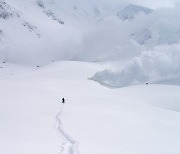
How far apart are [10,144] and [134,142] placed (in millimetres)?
8705

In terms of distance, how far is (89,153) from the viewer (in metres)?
18.8

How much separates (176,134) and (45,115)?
1185cm

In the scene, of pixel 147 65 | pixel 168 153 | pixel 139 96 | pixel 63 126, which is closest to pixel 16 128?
pixel 63 126

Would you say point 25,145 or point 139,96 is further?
point 139,96

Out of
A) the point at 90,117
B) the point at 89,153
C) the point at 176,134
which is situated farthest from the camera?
the point at 90,117

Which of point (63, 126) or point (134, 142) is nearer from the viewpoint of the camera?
point (134, 142)

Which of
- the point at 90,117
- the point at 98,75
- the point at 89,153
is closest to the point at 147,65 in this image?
the point at 98,75

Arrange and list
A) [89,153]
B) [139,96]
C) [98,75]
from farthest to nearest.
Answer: [98,75] → [139,96] → [89,153]

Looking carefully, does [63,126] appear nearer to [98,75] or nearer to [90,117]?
[90,117]

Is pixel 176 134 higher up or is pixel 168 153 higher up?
pixel 176 134

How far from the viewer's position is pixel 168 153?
70.5 feet

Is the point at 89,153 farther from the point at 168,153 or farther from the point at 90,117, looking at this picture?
the point at 90,117

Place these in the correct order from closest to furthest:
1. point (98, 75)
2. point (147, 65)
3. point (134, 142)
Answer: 1. point (134, 142)
2. point (98, 75)
3. point (147, 65)

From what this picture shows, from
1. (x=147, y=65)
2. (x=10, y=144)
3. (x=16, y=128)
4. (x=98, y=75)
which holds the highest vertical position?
(x=147, y=65)
